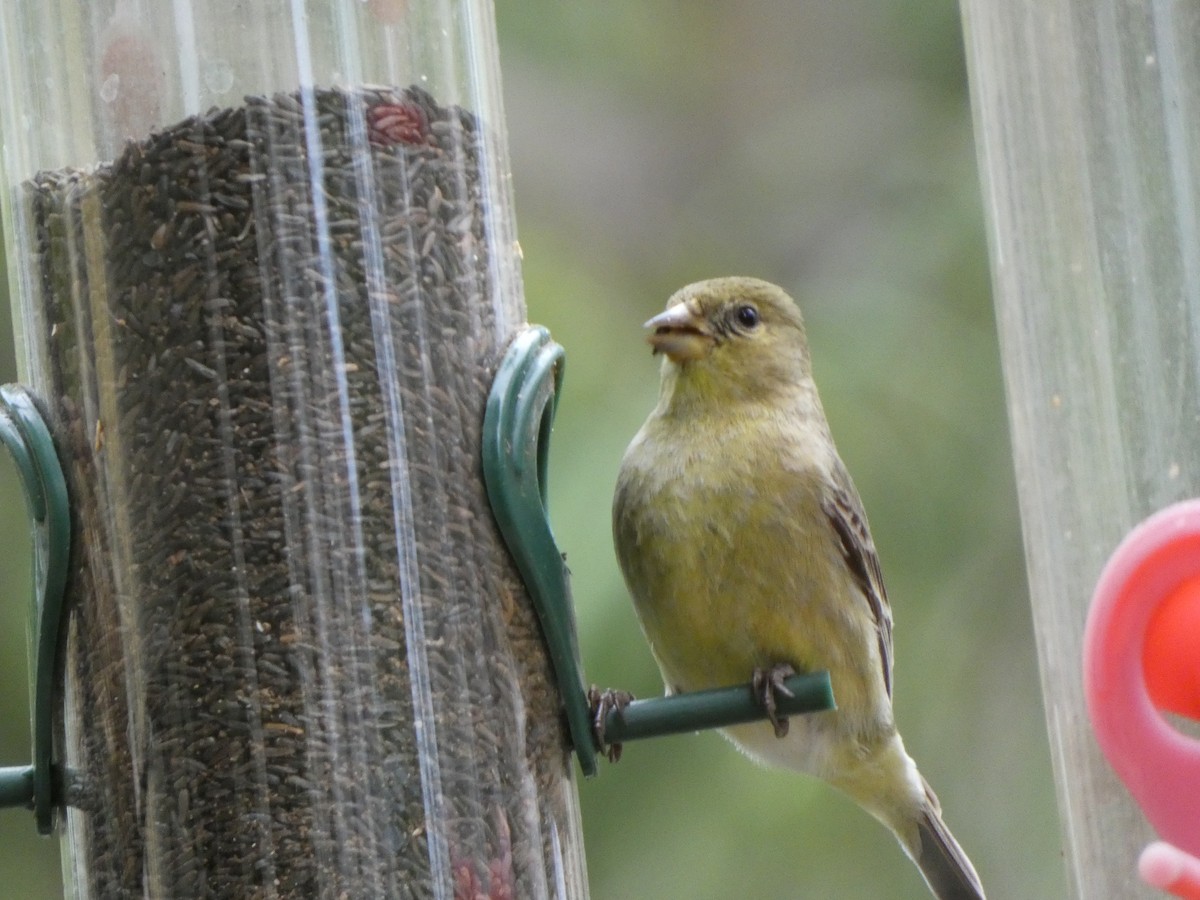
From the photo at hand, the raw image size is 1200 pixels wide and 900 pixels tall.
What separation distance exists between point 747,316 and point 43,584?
82.8 inches

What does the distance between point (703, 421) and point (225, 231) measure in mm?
1596

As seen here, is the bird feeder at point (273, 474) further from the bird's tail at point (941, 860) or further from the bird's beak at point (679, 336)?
the bird's tail at point (941, 860)

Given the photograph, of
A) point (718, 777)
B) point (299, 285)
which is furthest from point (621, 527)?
point (718, 777)

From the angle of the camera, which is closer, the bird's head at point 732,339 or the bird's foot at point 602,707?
the bird's foot at point 602,707

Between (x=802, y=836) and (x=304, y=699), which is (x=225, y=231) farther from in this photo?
(x=802, y=836)


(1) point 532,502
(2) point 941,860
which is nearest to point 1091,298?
(1) point 532,502

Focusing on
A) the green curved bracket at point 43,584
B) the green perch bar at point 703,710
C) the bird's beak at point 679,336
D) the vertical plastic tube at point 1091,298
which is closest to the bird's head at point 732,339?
the bird's beak at point 679,336

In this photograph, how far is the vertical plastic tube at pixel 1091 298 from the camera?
9.47ft

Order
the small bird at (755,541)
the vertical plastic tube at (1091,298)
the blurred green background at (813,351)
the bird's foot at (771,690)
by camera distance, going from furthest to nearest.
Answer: the blurred green background at (813,351), the small bird at (755,541), the bird's foot at (771,690), the vertical plastic tube at (1091,298)

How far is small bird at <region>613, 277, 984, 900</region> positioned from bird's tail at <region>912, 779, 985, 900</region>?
0.63 ft

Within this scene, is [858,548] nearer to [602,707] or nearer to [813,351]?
[602,707]

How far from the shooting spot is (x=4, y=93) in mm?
3479

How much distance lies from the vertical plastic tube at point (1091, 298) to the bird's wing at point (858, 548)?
4.17 feet

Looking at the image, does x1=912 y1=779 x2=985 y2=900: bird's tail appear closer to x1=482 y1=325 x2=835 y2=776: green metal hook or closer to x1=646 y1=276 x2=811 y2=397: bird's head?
x1=646 y1=276 x2=811 y2=397: bird's head
